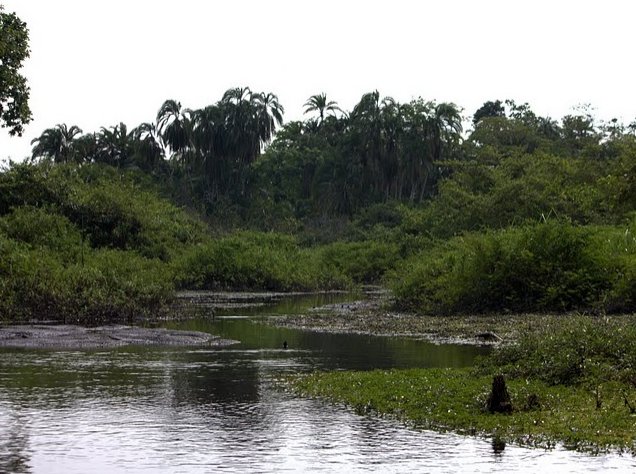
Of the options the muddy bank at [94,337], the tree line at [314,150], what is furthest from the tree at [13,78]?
the tree line at [314,150]

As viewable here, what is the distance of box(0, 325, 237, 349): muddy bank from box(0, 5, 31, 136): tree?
10.3 meters

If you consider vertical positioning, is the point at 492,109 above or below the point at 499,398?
above

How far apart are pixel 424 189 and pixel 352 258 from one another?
31.1 m

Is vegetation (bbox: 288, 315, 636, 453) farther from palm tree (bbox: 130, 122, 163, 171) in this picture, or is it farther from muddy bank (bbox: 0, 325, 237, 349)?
palm tree (bbox: 130, 122, 163, 171)

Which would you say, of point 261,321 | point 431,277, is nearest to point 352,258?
point 431,277

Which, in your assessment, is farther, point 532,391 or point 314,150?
point 314,150

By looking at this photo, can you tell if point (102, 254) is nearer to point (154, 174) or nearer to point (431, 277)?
point (431, 277)

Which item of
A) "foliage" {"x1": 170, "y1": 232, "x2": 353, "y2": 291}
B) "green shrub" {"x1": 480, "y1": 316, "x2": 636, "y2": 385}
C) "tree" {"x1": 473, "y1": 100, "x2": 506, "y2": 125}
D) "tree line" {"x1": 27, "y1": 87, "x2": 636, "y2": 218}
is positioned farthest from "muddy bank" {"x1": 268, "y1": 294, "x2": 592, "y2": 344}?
"tree" {"x1": 473, "y1": 100, "x2": 506, "y2": 125}

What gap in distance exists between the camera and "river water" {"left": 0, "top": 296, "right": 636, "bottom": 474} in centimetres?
1606

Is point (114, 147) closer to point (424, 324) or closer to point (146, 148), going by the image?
point (146, 148)

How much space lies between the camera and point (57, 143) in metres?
96.3

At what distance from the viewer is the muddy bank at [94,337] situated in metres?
32.4

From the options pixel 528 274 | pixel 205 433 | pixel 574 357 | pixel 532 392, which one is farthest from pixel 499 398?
pixel 528 274

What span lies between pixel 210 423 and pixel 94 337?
15203 mm
